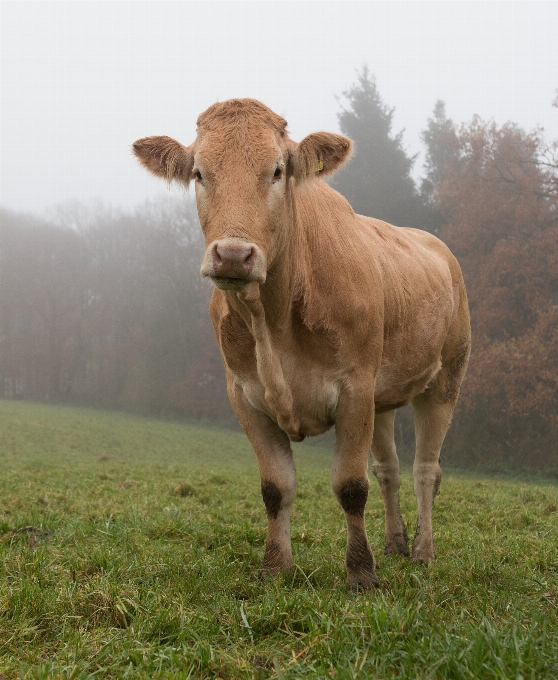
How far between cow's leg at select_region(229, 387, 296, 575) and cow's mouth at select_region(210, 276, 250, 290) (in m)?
1.30

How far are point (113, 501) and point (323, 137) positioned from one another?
5.74m

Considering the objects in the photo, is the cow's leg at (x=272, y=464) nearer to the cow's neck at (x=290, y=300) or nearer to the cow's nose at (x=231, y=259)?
the cow's neck at (x=290, y=300)

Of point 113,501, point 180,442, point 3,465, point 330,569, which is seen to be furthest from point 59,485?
point 180,442

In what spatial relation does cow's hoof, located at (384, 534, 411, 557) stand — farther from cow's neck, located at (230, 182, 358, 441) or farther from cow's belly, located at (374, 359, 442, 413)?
cow's neck, located at (230, 182, 358, 441)

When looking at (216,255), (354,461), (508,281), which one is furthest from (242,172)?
(508,281)

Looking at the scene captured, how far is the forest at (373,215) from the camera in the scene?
23484 millimetres

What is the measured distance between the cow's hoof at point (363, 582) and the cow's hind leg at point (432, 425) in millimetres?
1635

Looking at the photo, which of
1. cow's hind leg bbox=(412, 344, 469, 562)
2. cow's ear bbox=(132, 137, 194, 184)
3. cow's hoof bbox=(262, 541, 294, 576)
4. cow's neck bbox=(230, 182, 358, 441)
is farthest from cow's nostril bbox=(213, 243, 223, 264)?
cow's hind leg bbox=(412, 344, 469, 562)

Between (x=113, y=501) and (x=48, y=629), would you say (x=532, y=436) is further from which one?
(x=48, y=629)

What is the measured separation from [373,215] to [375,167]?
96.6 inches

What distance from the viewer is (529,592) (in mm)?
3773

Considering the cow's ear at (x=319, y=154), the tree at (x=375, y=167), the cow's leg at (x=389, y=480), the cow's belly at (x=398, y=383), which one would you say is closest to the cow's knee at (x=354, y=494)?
the cow's belly at (x=398, y=383)

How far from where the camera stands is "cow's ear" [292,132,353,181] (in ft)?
14.3

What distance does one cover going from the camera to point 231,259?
Result: 3486 millimetres
